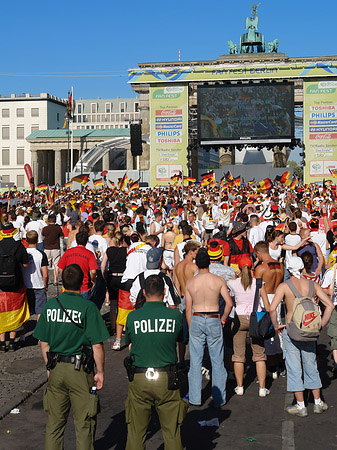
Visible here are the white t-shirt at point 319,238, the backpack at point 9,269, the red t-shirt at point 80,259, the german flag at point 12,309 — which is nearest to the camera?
the red t-shirt at point 80,259

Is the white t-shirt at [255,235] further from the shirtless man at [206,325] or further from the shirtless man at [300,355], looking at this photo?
the shirtless man at [300,355]

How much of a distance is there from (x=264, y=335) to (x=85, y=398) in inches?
112

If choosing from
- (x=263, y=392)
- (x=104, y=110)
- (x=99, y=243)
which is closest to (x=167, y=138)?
(x=99, y=243)

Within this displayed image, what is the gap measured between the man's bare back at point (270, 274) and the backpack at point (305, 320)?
1426mm

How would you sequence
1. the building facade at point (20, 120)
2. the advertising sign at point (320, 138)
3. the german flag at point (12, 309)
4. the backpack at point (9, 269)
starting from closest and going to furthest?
1. the backpack at point (9, 269)
2. the german flag at point (12, 309)
3. the advertising sign at point (320, 138)
4. the building facade at point (20, 120)

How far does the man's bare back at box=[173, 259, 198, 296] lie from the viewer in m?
8.59

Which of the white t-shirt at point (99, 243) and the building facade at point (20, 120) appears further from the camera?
the building facade at point (20, 120)

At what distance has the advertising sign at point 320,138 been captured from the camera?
2192 inches

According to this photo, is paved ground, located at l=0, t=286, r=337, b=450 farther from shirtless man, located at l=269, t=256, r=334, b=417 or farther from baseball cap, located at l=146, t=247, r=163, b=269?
baseball cap, located at l=146, t=247, r=163, b=269

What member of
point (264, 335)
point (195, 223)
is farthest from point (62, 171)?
point (264, 335)

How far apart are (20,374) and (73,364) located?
3735mm

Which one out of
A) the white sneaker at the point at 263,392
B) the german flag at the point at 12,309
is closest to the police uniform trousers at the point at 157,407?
the white sneaker at the point at 263,392

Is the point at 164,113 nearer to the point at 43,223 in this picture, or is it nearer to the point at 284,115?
the point at 284,115

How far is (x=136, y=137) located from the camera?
5003cm
